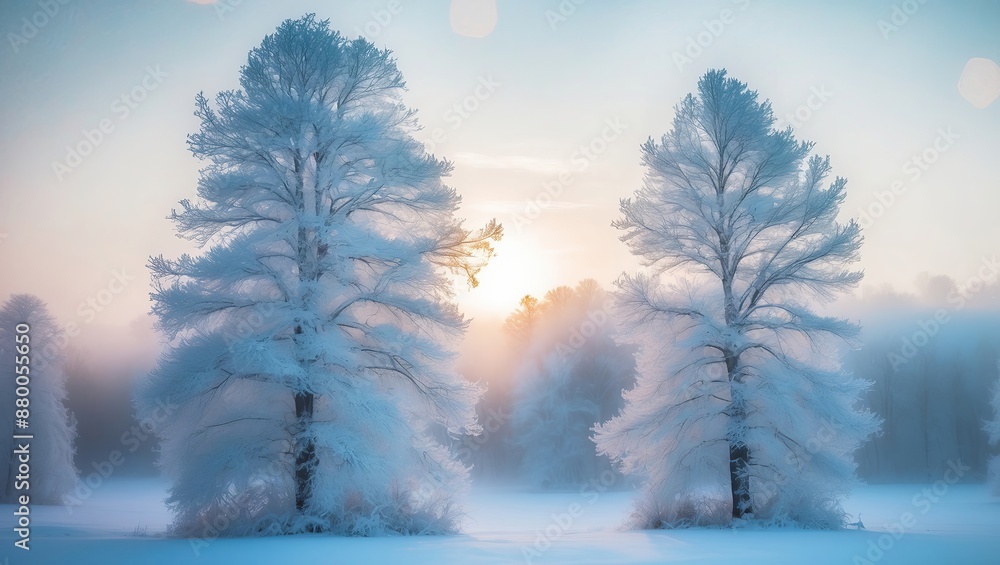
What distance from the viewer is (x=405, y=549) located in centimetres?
1108

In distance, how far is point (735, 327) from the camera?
1631 centimetres

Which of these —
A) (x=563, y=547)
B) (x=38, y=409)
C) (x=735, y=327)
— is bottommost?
(x=563, y=547)

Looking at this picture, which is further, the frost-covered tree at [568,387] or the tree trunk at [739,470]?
the frost-covered tree at [568,387]

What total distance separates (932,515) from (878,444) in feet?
96.4

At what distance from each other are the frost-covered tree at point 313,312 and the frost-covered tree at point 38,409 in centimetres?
1613

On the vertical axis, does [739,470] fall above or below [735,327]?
below

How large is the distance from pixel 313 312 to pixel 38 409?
19693 mm

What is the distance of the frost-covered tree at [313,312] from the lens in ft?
43.9

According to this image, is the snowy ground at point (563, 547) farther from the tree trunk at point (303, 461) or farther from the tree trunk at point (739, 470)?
the tree trunk at point (739, 470)

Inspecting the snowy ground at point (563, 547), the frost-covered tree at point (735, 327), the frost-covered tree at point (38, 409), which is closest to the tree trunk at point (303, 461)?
the snowy ground at point (563, 547)

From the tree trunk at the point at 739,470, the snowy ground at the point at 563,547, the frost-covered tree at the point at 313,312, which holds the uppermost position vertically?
the frost-covered tree at the point at 313,312

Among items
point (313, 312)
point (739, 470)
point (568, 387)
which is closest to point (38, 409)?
point (313, 312)

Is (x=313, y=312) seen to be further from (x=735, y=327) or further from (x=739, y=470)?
(x=739, y=470)

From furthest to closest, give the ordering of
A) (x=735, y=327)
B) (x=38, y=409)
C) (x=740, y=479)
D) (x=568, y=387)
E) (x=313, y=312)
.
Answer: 1. (x=568, y=387)
2. (x=38, y=409)
3. (x=735, y=327)
4. (x=740, y=479)
5. (x=313, y=312)
